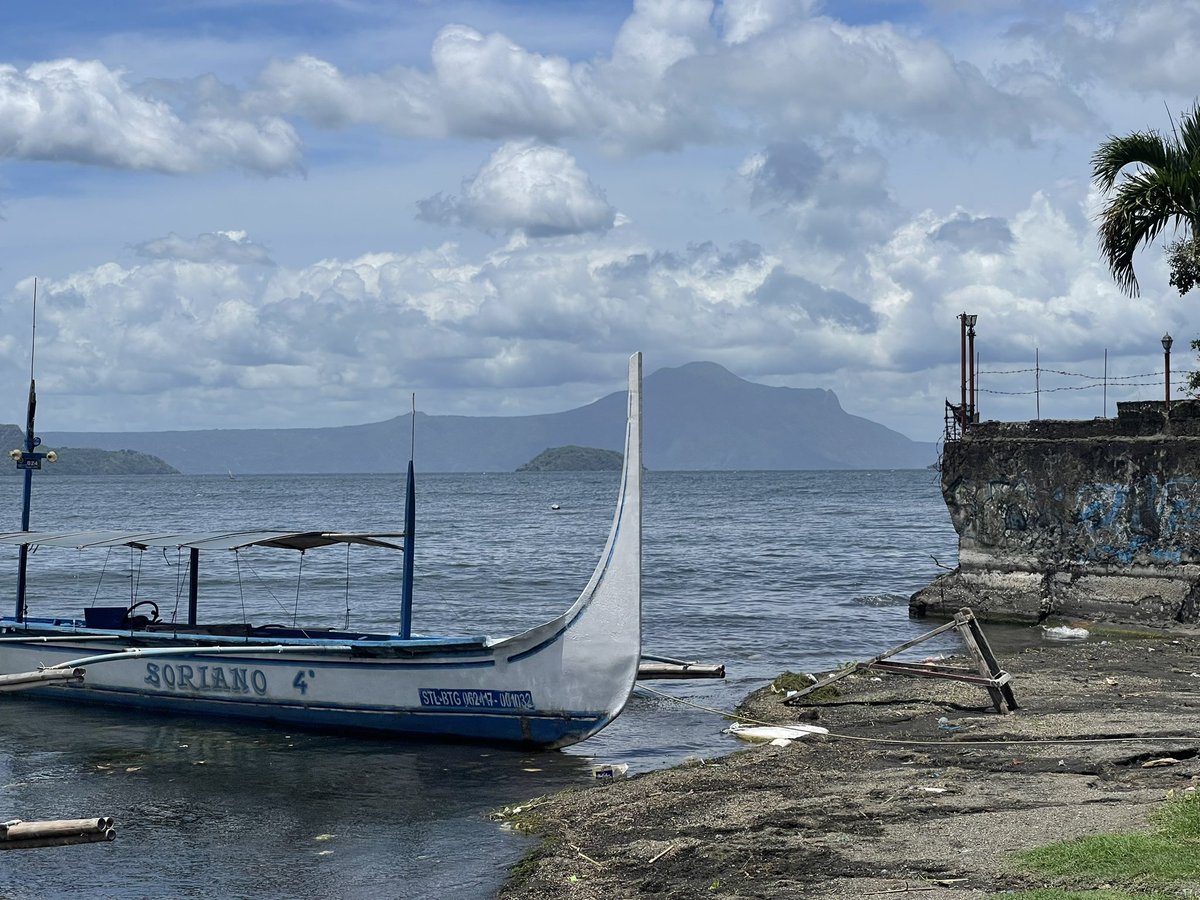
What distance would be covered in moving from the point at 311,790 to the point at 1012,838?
9.04 m

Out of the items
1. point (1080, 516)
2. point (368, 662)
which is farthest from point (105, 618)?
point (1080, 516)

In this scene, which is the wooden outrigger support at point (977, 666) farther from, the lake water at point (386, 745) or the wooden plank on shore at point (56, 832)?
the wooden plank on shore at point (56, 832)

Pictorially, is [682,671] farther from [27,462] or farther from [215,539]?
[27,462]

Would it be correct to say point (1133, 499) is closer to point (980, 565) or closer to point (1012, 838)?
point (980, 565)

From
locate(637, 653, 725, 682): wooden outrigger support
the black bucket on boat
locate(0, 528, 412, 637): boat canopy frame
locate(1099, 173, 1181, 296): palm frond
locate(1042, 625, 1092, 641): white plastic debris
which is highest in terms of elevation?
locate(1099, 173, 1181, 296): palm frond

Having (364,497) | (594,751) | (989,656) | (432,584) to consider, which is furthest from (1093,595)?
(364,497)

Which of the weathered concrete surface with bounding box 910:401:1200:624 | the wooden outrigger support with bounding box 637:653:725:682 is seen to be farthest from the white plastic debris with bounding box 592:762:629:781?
the weathered concrete surface with bounding box 910:401:1200:624

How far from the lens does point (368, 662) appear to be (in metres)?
18.6

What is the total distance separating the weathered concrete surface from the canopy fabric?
15.0m

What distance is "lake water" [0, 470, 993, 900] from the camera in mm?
13070

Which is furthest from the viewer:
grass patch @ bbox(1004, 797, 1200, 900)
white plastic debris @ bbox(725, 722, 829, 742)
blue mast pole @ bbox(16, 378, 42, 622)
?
blue mast pole @ bbox(16, 378, 42, 622)

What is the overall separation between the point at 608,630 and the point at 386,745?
418cm

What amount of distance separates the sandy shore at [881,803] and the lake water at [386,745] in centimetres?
119

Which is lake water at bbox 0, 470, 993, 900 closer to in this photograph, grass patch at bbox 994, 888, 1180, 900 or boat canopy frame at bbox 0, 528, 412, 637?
boat canopy frame at bbox 0, 528, 412, 637
